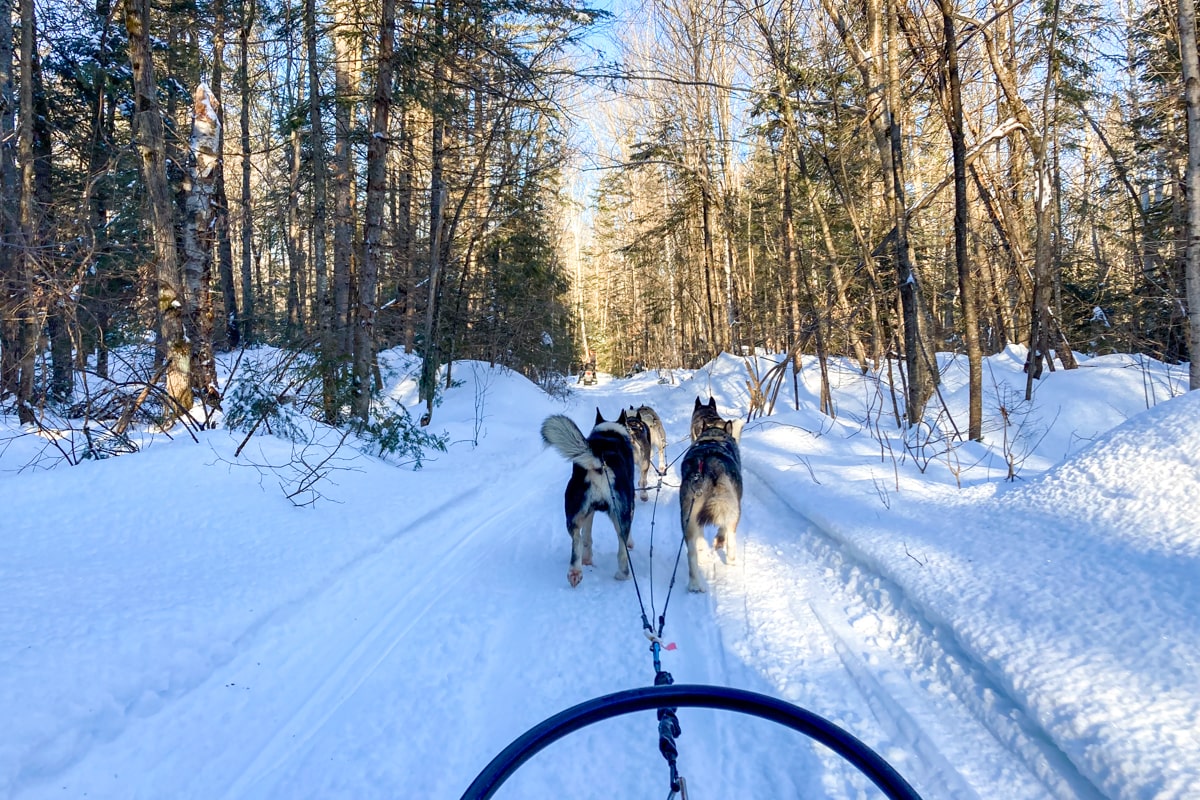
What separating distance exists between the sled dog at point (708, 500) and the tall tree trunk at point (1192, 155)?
16.6 feet

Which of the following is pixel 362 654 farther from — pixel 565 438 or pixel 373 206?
pixel 373 206

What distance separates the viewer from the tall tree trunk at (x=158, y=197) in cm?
748

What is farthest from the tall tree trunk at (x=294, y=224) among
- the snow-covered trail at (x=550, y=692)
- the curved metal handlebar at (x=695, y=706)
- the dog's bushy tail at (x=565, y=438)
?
the curved metal handlebar at (x=695, y=706)

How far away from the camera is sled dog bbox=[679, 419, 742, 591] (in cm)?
503

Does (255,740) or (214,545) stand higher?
(214,545)

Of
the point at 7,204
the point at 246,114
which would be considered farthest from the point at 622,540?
the point at 246,114

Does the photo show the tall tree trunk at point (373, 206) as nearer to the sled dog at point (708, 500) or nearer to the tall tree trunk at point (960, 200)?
the sled dog at point (708, 500)

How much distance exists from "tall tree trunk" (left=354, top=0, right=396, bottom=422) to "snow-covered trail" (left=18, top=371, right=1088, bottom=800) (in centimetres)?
532

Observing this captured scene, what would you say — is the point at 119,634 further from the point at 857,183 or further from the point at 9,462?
the point at 857,183

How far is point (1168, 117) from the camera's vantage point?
42.9ft

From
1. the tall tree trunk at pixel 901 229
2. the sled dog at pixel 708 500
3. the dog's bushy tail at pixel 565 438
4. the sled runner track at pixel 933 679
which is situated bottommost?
the sled runner track at pixel 933 679

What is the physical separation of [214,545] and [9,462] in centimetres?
293

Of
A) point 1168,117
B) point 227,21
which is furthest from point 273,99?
point 1168,117

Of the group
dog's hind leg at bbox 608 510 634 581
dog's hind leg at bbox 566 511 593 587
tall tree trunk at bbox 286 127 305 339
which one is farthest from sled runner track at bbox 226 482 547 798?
tall tree trunk at bbox 286 127 305 339
